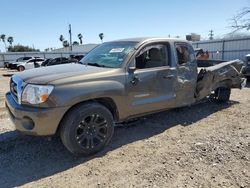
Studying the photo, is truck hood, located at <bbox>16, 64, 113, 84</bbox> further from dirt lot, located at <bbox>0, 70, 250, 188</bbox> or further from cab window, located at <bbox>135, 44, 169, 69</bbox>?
dirt lot, located at <bbox>0, 70, 250, 188</bbox>

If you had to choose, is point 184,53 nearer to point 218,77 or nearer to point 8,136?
point 218,77

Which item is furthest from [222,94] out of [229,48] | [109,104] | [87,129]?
[229,48]

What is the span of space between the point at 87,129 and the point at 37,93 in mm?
941

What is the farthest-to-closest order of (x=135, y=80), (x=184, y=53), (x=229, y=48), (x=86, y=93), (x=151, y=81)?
(x=229, y=48)
(x=184, y=53)
(x=151, y=81)
(x=135, y=80)
(x=86, y=93)

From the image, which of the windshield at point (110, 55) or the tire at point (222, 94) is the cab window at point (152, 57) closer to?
the windshield at point (110, 55)

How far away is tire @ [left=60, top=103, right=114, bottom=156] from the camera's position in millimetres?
4016

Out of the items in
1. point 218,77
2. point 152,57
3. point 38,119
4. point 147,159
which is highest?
point 152,57

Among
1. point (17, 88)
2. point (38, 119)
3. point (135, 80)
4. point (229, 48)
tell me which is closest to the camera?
point (38, 119)

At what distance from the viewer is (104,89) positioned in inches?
168

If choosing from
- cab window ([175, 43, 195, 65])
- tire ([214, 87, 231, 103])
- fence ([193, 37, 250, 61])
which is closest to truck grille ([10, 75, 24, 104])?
cab window ([175, 43, 195, 65])

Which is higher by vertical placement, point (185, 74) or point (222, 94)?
point (185, 74)

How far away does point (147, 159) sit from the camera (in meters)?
4.18

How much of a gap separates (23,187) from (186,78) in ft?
12.2

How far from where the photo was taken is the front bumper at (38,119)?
12.5 feet
